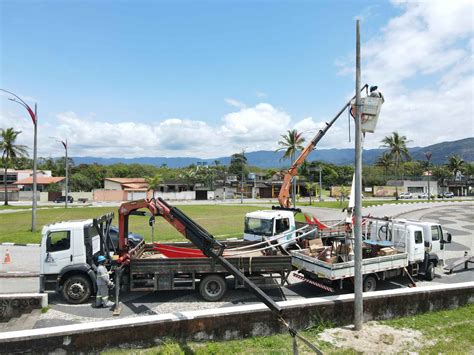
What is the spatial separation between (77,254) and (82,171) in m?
108

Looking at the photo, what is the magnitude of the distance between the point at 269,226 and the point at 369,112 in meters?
7.54

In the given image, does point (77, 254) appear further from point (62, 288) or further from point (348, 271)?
point (348, 271)

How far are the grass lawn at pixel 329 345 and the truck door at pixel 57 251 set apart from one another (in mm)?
4664

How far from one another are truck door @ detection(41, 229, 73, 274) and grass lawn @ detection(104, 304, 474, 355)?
4.66m

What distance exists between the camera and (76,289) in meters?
10.8

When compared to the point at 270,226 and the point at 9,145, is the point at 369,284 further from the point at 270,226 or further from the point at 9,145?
the point at 9,145

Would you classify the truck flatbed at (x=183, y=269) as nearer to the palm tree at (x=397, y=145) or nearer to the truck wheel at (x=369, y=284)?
the truck wheel at (x=369, y=284)

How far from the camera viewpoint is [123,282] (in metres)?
11.0

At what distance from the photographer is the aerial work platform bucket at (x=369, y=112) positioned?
28.9 feet

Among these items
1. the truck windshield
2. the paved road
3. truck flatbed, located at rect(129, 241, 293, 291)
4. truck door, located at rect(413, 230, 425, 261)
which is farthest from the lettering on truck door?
truck door, located at rect(413, 230, 425, 261)

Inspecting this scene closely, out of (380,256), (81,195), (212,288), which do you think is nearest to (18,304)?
(212,288)

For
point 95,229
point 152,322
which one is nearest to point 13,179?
point 95,229

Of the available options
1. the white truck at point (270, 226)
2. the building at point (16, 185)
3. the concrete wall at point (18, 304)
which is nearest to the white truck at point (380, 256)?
the white truck at point (270, 226)

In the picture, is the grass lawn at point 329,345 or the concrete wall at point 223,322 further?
the grass lawn at point 329,345
